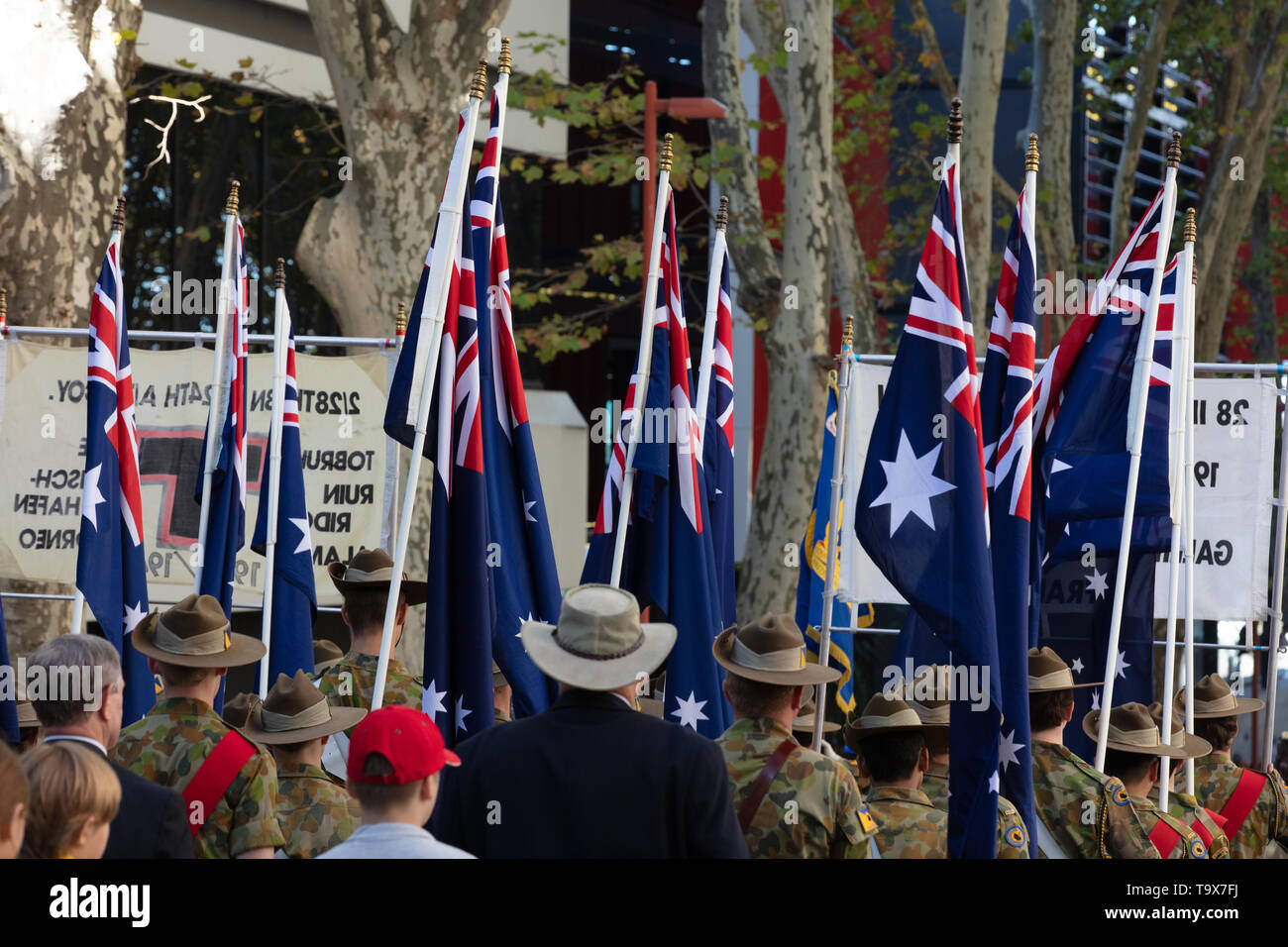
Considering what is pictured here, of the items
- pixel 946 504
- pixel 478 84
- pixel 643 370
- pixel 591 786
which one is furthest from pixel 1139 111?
pixel 591 786

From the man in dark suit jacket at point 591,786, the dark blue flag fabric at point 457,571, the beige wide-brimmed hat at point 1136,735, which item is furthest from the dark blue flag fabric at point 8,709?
the beige wide-brimmed hat at point 1136,735

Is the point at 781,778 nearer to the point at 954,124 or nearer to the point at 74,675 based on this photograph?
the point at 74,675

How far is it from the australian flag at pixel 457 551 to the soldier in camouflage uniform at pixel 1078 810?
2.13m

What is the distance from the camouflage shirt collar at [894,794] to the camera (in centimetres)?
523

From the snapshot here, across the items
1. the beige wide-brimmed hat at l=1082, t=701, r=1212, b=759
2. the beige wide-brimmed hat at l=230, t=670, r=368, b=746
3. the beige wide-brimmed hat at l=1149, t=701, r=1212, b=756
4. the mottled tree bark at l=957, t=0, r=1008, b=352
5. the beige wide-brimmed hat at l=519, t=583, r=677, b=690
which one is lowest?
the beige wide-brimmed hat at l=1149, t=701, r=1212, b=756

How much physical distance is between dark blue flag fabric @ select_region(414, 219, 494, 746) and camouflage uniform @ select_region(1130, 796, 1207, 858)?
2.55 metres

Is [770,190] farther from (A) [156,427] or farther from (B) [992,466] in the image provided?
(B) [992,466]

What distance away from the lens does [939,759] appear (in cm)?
585

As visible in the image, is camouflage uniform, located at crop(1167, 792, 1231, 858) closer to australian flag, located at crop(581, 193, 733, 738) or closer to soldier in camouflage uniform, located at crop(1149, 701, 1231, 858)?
soldier in camouflage uniform, located at crop(1149, 701, 1231, 858)

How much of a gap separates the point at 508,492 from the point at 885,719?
74.0 inches

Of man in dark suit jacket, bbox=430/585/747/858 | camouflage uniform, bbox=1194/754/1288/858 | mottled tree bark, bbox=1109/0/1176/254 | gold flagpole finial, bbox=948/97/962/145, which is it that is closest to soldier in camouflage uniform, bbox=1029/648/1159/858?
camouflage uniform, bbox=1194/754/1288/858

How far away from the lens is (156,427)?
9438 millimetres

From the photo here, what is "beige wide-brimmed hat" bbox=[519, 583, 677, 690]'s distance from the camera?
13.0 ft
